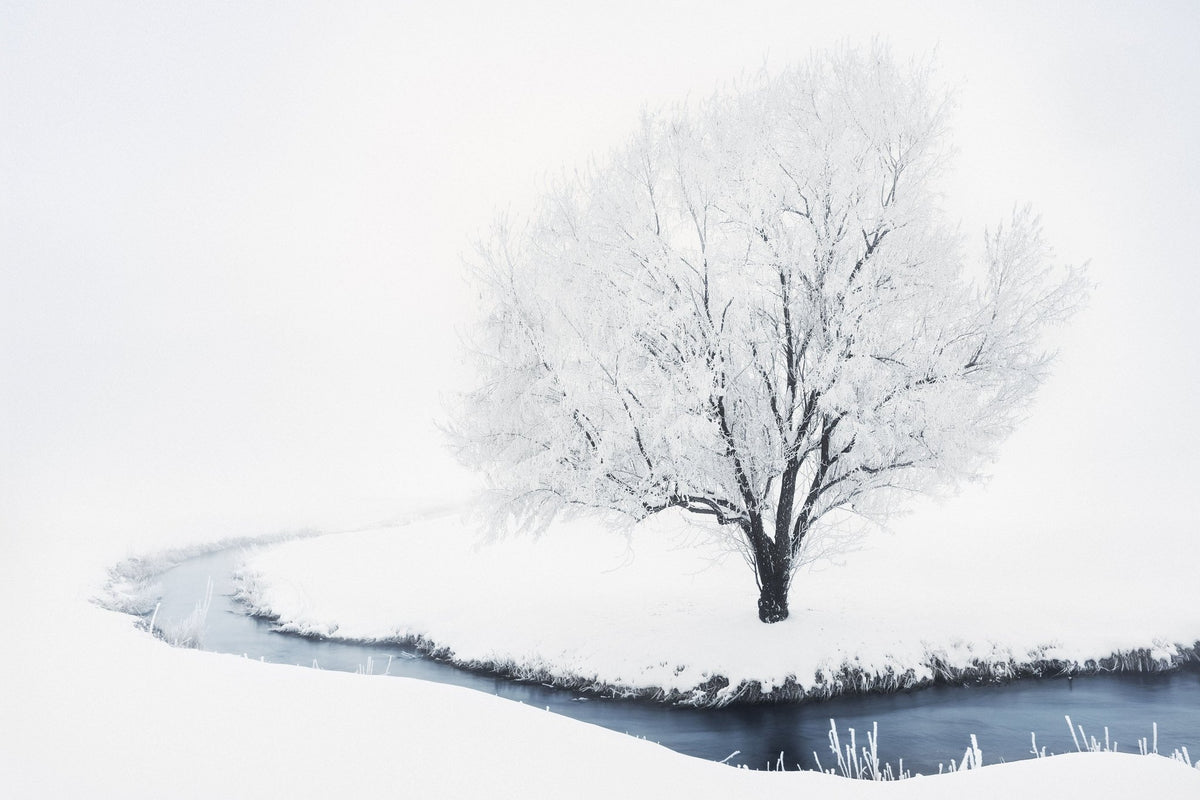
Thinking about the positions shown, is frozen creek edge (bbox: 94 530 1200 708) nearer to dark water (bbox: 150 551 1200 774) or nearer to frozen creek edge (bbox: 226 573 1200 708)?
frozen creek edge (bbox: 226 573 1200 708)

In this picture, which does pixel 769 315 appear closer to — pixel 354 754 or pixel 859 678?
pixel 859 678

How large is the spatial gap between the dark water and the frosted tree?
8.97 ft

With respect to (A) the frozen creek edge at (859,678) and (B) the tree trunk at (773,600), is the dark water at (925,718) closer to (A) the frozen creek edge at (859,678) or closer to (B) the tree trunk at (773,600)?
(A) the frozen creek edge at (859,678)

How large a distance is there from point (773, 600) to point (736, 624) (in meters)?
0.84

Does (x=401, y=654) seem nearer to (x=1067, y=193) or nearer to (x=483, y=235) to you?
(x=483, y=235)

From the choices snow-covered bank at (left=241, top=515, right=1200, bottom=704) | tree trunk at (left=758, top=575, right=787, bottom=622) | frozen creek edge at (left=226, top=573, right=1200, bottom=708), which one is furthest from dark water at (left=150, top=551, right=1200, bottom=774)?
tree trunk at (left=758, top=575, right=787, bottom=622)

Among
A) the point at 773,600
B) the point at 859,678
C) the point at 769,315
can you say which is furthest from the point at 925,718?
the point at 769,315

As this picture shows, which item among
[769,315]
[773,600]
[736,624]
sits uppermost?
[769,315]

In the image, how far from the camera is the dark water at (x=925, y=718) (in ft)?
27.7

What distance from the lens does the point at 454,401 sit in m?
12.0

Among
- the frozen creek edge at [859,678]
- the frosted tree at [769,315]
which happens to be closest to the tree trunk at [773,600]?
the frosted tree at [769,315]

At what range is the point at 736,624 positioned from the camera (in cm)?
1185

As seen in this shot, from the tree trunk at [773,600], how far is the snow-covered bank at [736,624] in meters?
0.22

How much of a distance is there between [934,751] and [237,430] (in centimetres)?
5842
